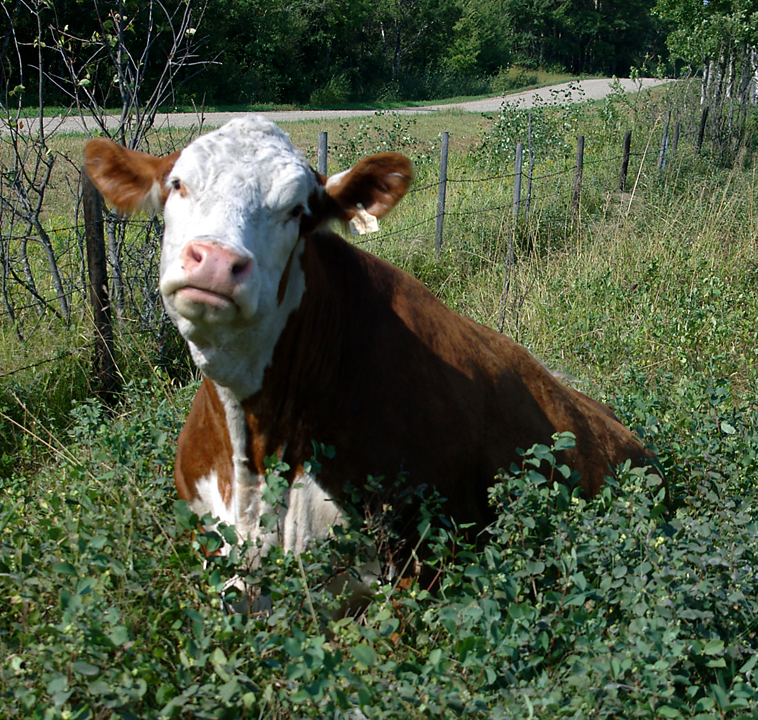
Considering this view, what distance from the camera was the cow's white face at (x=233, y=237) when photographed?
7.18 feet

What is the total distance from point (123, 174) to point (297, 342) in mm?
959

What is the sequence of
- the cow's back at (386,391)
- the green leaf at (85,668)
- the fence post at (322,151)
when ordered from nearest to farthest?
the green leaf at (85,668) < the cow's back at (386,391) < the fence post at (322,151)

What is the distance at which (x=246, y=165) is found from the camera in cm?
247

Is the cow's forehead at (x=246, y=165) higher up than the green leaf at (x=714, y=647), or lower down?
higher up

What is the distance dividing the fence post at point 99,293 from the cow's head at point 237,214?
2.35 m

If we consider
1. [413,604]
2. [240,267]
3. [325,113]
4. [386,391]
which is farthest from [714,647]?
[325,113]

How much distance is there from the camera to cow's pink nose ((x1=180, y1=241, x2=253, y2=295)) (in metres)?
2.15

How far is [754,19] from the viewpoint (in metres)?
19.7

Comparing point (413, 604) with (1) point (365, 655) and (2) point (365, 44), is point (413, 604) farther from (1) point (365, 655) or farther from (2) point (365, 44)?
(2) point (365, 44)

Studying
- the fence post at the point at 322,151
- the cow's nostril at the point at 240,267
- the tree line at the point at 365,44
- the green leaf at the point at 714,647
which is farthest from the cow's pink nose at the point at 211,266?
the tree line at the point at 365,44

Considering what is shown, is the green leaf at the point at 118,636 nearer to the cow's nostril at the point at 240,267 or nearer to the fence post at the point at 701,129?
the cow's nostril at the point at 240,267

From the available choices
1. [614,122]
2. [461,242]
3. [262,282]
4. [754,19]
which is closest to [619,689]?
[262,282]

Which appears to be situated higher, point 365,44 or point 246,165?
point 365,44

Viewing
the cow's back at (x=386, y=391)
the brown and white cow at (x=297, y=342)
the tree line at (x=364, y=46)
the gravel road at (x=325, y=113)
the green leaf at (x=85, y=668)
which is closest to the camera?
the green leaf at (x=85, y=668)
